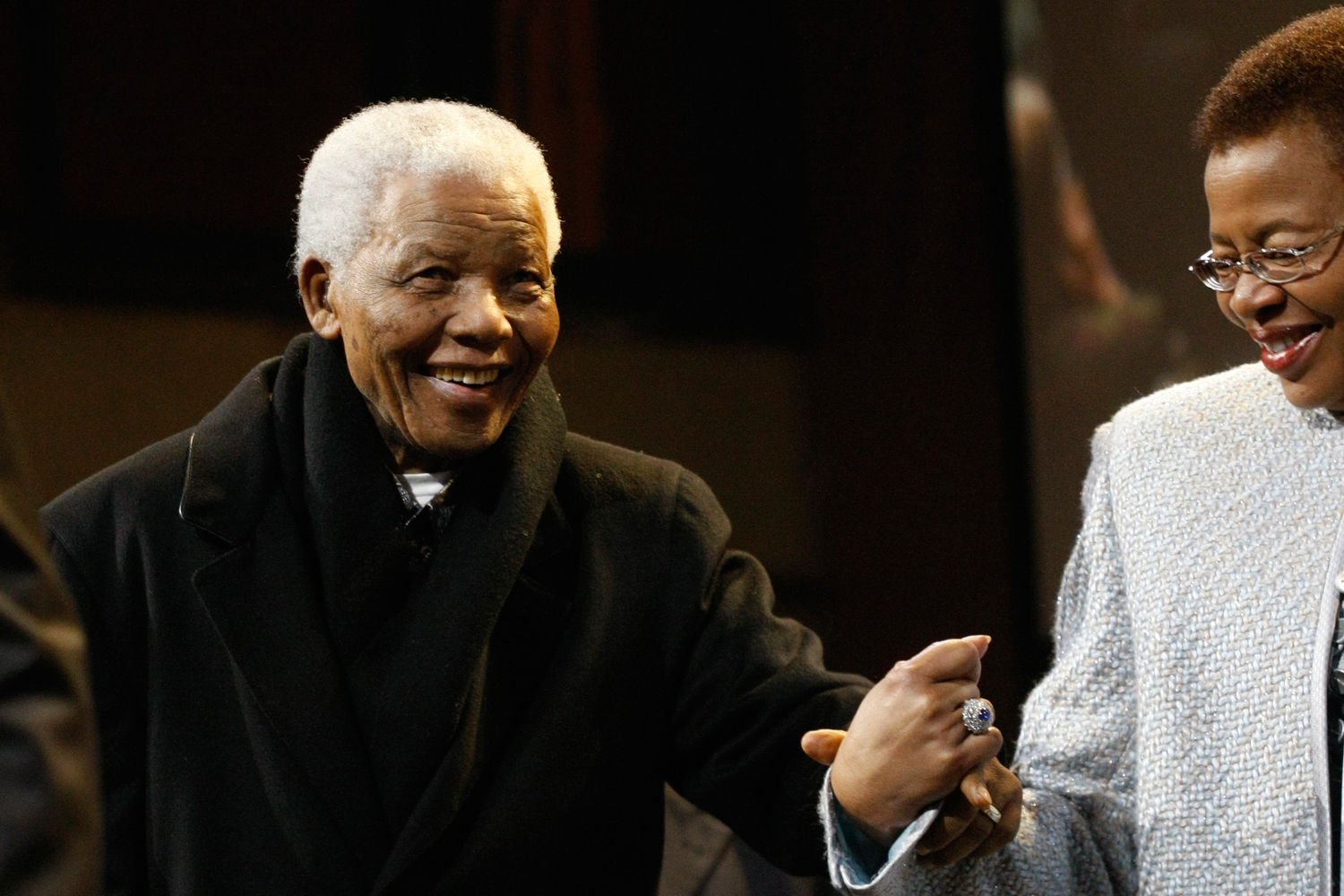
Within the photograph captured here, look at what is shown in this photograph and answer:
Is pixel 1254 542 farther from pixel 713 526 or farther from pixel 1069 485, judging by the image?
pixel 1069 485

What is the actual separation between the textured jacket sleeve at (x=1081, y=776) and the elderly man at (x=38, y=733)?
102cm

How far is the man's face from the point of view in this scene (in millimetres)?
2070

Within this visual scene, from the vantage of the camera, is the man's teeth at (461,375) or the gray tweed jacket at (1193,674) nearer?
the gray tweed jacket at (1193,674)

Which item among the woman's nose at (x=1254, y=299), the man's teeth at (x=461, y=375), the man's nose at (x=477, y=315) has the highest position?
the woman's nose at (x=1254, y=299)

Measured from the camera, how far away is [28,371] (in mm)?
3441

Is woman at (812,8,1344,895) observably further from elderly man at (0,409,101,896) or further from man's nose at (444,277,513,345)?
elderly man at (0,409,101,896)

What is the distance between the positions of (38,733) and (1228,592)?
132 centimetres

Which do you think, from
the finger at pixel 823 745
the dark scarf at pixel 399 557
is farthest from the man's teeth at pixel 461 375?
the finger at pixel 823 745

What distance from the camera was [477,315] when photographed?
205 centimetres

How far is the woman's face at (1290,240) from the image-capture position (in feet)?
5.80

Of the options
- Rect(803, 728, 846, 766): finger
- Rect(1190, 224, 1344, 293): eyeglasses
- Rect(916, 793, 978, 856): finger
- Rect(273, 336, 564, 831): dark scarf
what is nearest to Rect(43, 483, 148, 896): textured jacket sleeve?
Rect(273, 336, 564, 831): dark scarf

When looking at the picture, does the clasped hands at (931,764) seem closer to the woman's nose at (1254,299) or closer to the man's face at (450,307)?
the woman's nose at (1254,299)

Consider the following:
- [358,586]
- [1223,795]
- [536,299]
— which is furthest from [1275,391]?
[358,586]

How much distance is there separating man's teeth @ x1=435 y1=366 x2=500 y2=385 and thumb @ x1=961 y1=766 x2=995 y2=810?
2.32ft
